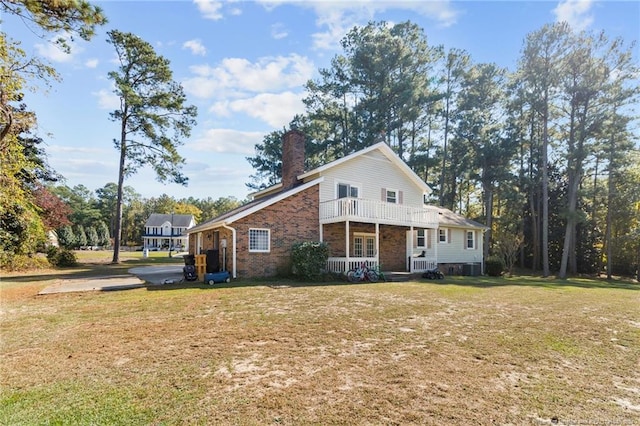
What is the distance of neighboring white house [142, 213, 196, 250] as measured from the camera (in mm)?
61094

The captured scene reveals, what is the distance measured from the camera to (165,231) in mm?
61812

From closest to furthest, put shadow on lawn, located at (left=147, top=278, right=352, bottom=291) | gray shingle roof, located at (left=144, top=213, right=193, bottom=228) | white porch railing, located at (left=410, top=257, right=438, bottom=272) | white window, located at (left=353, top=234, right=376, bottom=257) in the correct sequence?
shadow on lawn, located at (left=147, top=278, right=352, bottom=291) < white porch railing, located at (left=410, top=257, right=438, bottom=272) < white window, located at (left=353, top=234, right=376, bottom=257) < gray shingle roof, located at (left=144, top=213, right=193, bottom=228)

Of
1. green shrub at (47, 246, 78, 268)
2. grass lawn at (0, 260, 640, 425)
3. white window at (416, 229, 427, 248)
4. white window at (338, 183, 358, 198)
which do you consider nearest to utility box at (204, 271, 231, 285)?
grass lawn at (0, 260, 640, 425)

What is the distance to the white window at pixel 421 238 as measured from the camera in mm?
21578

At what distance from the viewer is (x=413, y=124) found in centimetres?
3300

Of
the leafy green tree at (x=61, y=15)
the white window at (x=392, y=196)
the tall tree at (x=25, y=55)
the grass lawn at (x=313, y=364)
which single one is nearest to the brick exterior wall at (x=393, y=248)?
the white window at (x=392, y=196)

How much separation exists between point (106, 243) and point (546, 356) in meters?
69.4

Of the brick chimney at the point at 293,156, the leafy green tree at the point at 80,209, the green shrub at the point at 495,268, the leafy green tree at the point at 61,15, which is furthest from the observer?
the leafy green tree at the point at 80,209

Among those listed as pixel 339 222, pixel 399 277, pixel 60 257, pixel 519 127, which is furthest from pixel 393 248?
pixel 60 257

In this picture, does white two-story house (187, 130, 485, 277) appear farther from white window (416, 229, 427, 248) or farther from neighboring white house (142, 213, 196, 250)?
neighboring white house (142, 213, 196, 250)

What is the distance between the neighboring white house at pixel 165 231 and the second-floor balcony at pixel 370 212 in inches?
1995

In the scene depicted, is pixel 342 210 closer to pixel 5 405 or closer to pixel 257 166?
pixel 5 405

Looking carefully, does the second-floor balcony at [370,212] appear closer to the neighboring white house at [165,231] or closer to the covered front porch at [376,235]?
the covered front porch at [376,235]

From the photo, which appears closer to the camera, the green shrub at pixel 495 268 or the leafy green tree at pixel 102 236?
the green shrub at pixel 495 268
